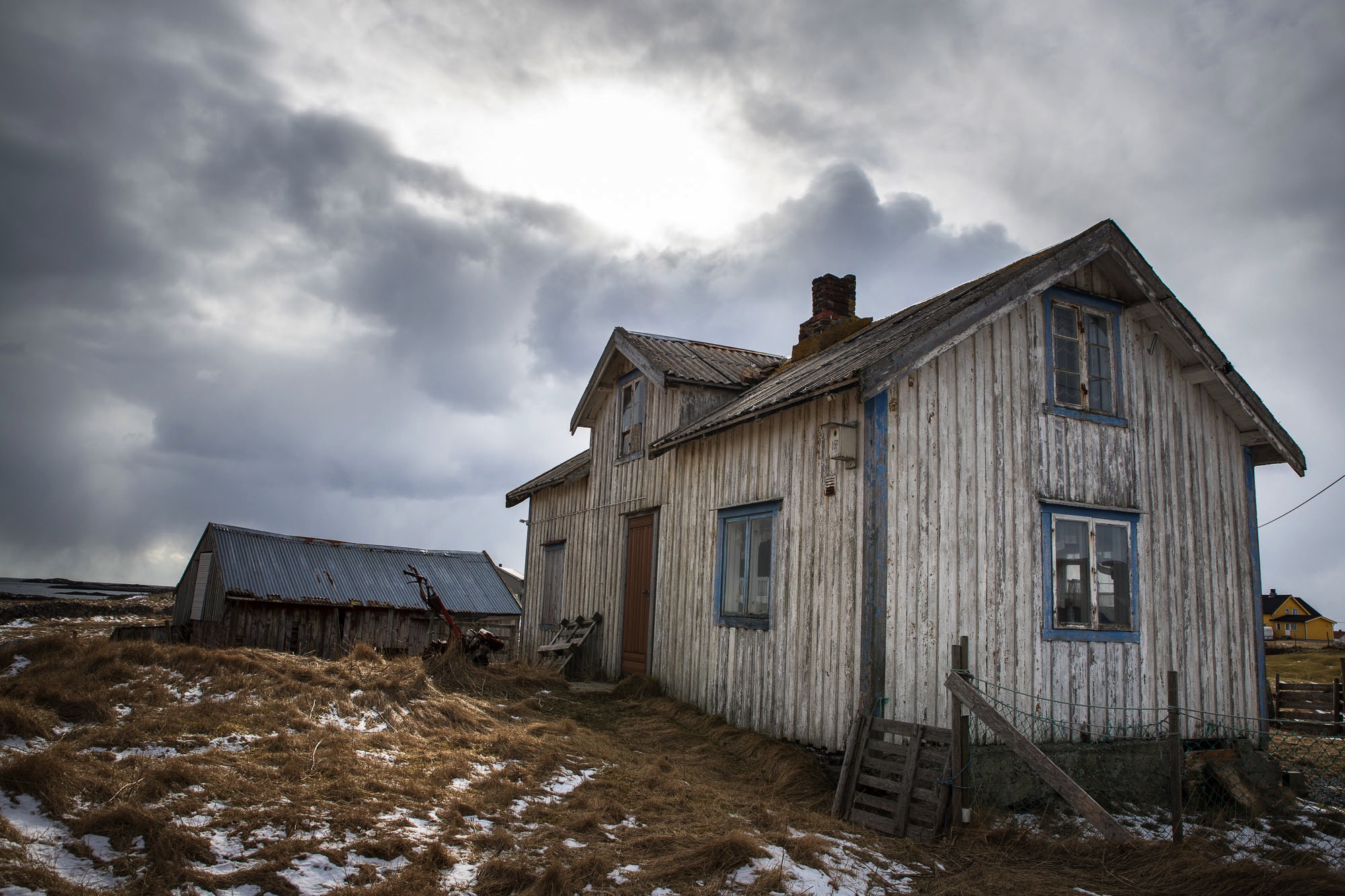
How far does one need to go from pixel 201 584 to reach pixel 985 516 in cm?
2136

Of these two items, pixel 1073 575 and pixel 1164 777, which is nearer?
pixel 1164 777

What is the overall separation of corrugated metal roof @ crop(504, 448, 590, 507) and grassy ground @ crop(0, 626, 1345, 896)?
782 centimetres

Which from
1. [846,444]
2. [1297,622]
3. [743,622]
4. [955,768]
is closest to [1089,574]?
[846,444]

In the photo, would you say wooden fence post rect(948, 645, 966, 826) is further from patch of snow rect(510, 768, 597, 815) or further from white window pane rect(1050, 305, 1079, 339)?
white window pane rect(1050, 305, 1079, 339)

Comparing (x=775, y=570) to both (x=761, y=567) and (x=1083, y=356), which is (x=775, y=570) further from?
(x=1083, y=356)

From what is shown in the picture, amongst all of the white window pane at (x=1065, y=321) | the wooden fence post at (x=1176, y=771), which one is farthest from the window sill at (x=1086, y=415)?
the wooden fence post at (x=1176, y=771)

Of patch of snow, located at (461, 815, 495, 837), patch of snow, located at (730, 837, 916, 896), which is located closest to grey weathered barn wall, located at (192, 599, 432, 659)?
patch of snow, located at (461, 815, 495, 837)

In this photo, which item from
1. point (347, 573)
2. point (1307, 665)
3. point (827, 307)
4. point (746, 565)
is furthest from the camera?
point (1307, 665)

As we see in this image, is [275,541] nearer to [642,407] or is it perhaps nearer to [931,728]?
[642,407]

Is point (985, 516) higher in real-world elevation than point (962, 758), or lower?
higher

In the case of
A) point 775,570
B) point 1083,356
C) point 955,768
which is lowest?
point 955,768

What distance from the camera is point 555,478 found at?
58.4 ft

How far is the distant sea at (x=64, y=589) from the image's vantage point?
4678 cm

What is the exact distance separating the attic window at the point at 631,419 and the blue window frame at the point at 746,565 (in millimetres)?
3543
